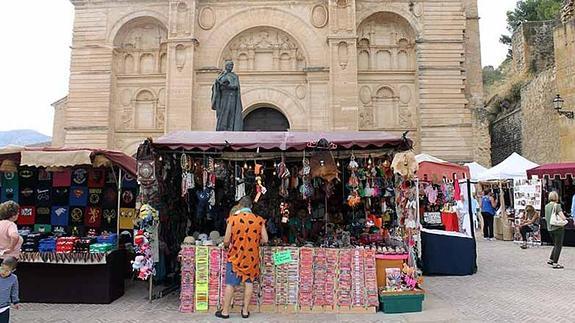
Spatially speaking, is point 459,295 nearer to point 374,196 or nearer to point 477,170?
point 374,196

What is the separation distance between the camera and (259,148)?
7.59 metres

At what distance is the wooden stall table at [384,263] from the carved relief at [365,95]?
15.0 m

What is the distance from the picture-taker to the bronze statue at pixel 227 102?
36.6 feet

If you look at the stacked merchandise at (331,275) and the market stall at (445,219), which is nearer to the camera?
the stacked merchandise at (331,275)

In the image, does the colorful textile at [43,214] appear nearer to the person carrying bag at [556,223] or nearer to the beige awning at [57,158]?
the beige awning at [57,158]

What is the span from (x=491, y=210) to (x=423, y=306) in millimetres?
11803

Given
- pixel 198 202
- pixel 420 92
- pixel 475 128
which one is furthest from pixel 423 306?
pixel 475 128

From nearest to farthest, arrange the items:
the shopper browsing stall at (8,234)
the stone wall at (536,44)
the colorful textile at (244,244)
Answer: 1. the shopper browsing stall at (8,234)
2. the colorful textile at (244,244)
3. the stone wall at (536,44)

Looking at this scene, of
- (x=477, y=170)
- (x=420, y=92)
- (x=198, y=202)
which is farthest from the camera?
(x=420, y=92)

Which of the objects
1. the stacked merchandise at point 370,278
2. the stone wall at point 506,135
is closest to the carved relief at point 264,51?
the stone wall at point 506,135

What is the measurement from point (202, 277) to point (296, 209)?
110 inches

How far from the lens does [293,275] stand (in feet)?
23.7

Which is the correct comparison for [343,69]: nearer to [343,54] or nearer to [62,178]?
[343,54]

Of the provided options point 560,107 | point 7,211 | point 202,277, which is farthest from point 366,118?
point 7,211
